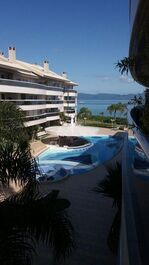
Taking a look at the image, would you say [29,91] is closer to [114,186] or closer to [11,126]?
[11,126]

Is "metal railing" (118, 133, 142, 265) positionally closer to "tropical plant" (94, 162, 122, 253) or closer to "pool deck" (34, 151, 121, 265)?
"tropical plant" (94, 162, 122, 253)

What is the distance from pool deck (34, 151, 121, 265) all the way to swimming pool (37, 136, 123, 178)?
5.82 meters

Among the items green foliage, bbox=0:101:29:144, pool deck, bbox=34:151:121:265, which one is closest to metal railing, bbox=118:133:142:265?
pool deck, bbox=34:151:121:265

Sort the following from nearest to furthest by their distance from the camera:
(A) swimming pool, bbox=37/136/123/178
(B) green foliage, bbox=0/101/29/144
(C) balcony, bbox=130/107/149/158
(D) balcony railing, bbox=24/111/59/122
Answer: (C) balcony, bbox=130/107/149/158, (B) green foliage, bbox=0/101/29/144, (A) swimming pool, bbox=37/136/123/178, (D) balcony railing, bbox=24/111/59/122

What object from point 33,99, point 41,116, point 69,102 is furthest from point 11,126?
point 69,102

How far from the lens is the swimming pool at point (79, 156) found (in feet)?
90.0

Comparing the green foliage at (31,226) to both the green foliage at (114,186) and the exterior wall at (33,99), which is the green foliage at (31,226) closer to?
the green foliage at (114,186)

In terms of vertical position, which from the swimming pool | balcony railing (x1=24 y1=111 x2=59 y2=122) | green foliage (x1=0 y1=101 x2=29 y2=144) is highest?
green foliage (x1=0 y1=101 x2=29 y2=144)

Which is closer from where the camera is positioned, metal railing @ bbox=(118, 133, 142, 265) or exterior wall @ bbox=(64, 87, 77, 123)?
metal railing @ bbox=(118, 133, 142, 265)

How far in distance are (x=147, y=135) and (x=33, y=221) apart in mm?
3096

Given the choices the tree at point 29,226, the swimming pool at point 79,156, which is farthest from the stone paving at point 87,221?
the swimming pool at point 79,156

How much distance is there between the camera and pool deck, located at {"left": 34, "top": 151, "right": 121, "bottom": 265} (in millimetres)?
10578

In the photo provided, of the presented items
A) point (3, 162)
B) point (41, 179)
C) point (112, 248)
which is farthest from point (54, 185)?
point (3, 162)

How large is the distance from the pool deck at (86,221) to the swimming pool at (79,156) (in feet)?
19.1
